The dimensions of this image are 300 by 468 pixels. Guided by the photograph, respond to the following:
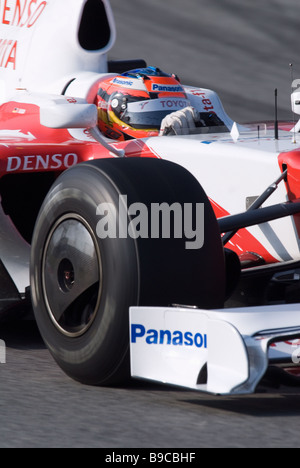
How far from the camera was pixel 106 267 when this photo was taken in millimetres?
3309

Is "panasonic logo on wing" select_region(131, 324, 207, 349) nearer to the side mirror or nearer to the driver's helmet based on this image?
the side mirror

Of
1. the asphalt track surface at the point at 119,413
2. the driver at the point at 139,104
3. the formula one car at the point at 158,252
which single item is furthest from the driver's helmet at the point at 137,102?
the asphalt track surface at the point at 119,413

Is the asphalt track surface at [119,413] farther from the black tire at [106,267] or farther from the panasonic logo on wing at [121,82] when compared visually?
the panasonic logo on wing at [121,82]

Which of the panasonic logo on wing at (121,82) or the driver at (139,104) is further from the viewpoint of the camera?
the panasonic logo on wing at (121,82)

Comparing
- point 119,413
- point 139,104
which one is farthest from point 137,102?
point 119,413

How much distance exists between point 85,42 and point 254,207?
2549 millimetres

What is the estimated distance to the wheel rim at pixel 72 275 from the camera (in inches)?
134

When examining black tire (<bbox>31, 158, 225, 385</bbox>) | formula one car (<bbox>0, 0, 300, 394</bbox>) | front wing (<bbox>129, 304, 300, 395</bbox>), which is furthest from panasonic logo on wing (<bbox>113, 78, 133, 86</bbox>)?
front wing (<bbox>129, 304, 300, 395</bbox>)

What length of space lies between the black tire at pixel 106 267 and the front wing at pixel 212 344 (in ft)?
0.32

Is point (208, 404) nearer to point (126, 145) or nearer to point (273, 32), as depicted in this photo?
point (126, 145)

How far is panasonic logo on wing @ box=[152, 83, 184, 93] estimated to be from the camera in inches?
209

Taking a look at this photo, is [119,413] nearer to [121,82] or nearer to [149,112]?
[149,112]

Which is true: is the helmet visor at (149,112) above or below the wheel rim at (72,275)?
above
